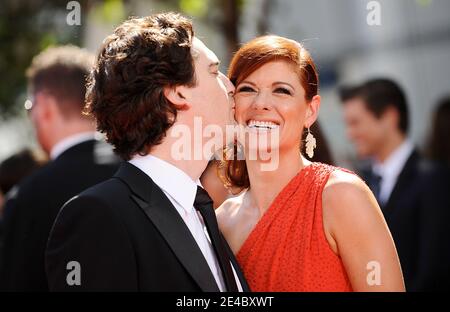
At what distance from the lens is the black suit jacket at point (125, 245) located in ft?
7.86

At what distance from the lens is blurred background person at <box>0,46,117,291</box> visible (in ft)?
12.7

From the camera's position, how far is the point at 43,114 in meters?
4.28

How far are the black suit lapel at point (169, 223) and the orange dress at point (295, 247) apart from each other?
493 millimetres

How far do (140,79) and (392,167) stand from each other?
3210 mm

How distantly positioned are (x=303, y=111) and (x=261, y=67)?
0.83 feet

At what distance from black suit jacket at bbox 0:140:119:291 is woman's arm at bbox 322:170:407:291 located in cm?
146

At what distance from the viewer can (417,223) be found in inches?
196

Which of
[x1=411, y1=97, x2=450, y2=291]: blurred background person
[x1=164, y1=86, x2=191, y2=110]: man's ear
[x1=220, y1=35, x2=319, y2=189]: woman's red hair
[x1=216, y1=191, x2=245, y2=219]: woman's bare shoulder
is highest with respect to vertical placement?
[x1=220, y1=35, x2=319, y2=189]: woman's red hair

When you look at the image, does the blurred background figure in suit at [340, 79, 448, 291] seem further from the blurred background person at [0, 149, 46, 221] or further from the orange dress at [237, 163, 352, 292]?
the blurred background person at [0, 149, 46, 221]

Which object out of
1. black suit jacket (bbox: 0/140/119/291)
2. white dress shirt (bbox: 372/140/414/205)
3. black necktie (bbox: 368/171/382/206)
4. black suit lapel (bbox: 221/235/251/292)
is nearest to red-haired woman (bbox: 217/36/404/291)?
black suit lapel (bbox: 221/235/251/292)

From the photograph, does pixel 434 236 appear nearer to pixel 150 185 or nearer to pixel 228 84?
pixel 228 84

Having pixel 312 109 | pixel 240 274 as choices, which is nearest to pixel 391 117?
pixel 312 109

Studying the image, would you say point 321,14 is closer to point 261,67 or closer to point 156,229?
point 261,67
